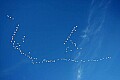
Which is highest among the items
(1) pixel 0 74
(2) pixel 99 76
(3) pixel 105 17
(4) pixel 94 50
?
(3) pixel 105 17

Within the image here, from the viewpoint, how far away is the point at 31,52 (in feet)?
6.91

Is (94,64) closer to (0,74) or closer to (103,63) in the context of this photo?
Answer: (103,63)

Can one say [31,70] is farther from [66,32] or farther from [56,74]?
[66,32]

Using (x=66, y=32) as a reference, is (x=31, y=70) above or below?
below

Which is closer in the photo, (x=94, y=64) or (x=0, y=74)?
(x=0, y=74)

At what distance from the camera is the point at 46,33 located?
212cm

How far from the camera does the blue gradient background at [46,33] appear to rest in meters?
2.04

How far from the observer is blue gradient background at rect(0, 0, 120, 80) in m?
2.04

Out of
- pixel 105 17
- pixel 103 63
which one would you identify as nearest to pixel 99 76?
pixel 103 63

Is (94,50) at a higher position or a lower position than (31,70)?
higher

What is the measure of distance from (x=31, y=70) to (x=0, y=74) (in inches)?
9.3

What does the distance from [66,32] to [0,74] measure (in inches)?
23.7

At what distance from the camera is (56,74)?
2203 mm

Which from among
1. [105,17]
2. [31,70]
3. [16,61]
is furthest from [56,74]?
[105,17]
